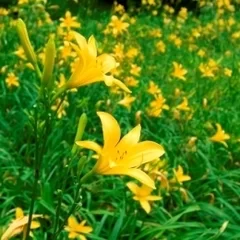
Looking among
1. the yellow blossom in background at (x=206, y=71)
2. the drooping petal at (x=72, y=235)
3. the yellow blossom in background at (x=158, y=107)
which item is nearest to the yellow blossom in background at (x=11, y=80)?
the yellow blossom in background at (x=158, y=107)

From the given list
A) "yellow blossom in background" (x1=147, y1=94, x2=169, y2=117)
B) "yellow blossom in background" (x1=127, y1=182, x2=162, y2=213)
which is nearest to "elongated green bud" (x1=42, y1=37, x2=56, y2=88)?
"yellow blossom in background" (x1=127, y1=182, x2=162, y2=213)

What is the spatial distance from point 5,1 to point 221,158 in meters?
7.54

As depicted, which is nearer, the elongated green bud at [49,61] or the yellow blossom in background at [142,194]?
the elongated green bud at [49,61]

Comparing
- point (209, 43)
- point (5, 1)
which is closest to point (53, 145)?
point (209, 43)

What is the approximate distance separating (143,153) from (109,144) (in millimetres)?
80

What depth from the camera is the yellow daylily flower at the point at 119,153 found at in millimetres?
1379

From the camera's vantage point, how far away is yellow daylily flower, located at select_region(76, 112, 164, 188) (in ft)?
4.52

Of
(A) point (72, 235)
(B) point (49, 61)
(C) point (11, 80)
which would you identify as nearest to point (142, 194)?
(A) point (72, 235)

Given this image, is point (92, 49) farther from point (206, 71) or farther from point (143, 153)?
point (206, 71)

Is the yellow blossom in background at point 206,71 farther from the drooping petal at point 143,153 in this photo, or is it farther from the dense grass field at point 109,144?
the drooping petal at point 143,153

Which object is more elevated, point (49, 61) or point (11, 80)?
point (49, 61)

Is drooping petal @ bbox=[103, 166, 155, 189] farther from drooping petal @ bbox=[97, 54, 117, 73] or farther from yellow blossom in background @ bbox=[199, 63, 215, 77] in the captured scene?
yellow blossom in background @ bbox=[199, 63, 215, 77]

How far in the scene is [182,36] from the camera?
7.68m

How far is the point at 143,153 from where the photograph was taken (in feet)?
4.73
